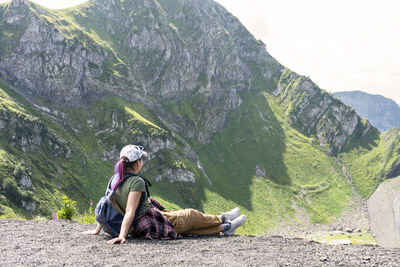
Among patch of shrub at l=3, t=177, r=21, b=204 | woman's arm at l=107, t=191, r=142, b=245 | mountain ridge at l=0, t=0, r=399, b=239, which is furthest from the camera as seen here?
mountain ridge at l=0, t=0, r=399, b=239

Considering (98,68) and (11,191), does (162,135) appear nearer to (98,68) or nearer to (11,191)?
(98,68)

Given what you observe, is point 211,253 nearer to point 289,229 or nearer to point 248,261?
point 248,261

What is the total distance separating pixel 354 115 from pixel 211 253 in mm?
227779

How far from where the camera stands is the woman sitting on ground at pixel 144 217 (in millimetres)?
8000

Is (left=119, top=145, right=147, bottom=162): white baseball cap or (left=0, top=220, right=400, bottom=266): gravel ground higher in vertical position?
(left=119, top=145, right=147, bottom=162): white baseball cap

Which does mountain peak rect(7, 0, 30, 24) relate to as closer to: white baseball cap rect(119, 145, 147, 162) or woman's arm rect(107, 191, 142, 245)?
white baseball cap rect(119, 145, 147, 162)

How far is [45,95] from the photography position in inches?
5517

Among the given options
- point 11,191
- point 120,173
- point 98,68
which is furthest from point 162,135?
point 120,173

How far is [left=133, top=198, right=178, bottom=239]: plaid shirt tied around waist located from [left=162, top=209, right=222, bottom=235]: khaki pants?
29cm

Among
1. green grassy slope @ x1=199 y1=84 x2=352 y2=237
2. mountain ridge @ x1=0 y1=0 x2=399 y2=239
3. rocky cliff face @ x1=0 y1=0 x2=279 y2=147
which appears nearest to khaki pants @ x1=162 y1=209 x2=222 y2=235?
mountain ridge @ x1=0 y1=0 x2=399 y2=239

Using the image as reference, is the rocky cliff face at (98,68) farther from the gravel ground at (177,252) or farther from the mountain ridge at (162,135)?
the gravel ground at (177,252)

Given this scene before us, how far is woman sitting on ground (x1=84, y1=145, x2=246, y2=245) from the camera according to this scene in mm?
8000

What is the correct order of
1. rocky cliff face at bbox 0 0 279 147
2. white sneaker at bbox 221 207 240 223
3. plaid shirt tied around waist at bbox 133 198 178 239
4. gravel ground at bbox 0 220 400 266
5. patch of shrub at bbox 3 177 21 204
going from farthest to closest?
rocky cliff face at bbox 0 0 279 147 → patch of shrub at bbox 3 177 21 204 → white sneaker at bbox 221 207 240 223 → plaid shirt tied around waist at bbox 133 198 178 239 → gravel ground at bbox 0 220 400 266

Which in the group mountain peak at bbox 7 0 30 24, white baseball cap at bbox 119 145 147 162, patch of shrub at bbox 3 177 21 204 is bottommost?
patch of shrub at bbox 3 177 21 204
